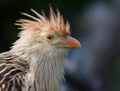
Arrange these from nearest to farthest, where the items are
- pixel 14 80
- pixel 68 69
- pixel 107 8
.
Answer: pixel 14 80 < pixel 68 69 < pixel 107 8

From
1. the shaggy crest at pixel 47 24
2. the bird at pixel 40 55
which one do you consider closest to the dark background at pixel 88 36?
the shaggy crest at pixel 47 24

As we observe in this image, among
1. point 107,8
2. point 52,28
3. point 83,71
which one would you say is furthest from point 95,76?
point 52,28

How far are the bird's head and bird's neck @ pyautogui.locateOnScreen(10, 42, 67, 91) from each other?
3.4 inches

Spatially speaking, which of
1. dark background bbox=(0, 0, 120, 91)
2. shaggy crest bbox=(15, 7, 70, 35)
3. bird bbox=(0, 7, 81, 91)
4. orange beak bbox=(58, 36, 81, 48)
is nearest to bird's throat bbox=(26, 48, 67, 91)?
bird bbox=(0, 7, 81, 91)

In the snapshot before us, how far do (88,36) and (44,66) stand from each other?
590 centimetres

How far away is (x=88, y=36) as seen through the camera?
15.1 metres

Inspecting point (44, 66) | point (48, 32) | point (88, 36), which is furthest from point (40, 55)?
point (88, 36)

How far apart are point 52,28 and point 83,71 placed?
15.5 feet

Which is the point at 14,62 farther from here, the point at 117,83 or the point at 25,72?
the point at 117,83

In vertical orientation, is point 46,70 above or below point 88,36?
above

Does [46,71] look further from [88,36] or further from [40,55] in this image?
[88,36]

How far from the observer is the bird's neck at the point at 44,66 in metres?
9.21

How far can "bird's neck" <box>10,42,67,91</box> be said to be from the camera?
9.21m

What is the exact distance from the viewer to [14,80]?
9.04 meters
